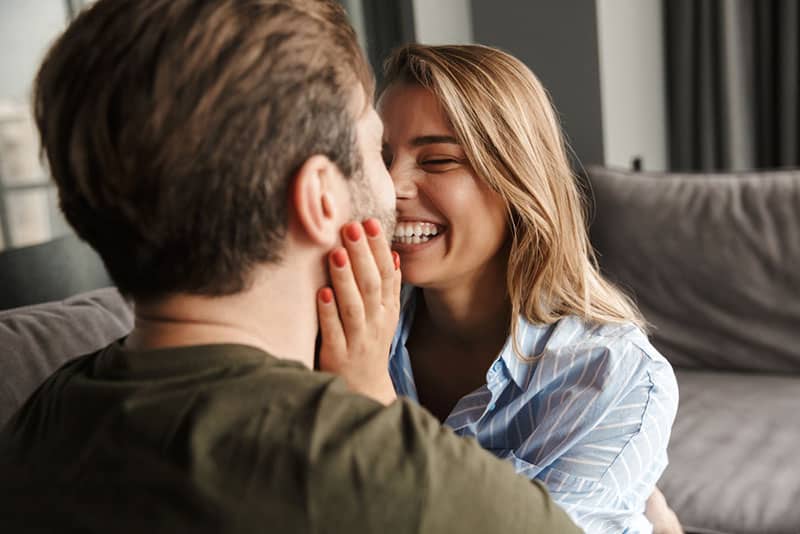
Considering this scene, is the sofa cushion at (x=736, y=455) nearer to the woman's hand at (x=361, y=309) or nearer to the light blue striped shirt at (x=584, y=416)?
the light blue striped shirt at (x=584, y=416)

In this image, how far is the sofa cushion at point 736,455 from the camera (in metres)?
1.80

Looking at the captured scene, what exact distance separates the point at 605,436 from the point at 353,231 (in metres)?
0.54

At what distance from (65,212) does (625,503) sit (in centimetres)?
87

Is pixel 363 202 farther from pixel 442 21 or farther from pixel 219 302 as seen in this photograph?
pixel 442 21

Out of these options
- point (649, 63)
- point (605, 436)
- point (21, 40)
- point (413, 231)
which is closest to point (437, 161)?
point (413, 231)

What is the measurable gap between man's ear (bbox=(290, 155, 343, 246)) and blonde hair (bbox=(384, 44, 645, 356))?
515 mm

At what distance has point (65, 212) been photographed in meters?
0.88

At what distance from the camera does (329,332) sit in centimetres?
108

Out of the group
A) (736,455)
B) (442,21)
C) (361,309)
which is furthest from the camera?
(442,21)

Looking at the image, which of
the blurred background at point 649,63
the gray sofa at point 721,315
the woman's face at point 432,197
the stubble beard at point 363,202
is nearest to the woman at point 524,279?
the woman's face at point 432,197

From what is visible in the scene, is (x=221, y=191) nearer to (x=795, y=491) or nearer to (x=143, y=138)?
(x=143, y=138)

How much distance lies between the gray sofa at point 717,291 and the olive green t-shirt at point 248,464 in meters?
1.40

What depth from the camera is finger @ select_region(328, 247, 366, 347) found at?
96 cm

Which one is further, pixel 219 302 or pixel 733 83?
pixel 733 83
